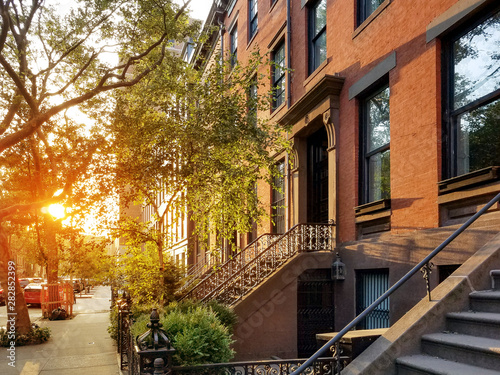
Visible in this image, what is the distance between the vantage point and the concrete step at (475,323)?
4977 millimetres

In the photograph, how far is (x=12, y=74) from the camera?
11.5 meters

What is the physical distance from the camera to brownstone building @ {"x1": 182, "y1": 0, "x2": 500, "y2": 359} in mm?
7957

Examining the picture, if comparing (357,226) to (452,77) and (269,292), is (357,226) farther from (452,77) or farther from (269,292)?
(452,77)

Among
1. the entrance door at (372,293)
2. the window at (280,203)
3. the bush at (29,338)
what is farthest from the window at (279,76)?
the bush at (29,338)

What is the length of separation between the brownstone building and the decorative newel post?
4601 mm

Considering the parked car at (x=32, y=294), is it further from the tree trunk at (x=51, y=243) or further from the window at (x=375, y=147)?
the window at (x=375, y=147)

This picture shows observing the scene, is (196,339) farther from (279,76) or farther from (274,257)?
(279,76)

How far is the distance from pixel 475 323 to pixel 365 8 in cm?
865

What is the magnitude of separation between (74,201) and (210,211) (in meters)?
3.82

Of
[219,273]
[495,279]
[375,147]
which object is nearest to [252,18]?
[219,273]

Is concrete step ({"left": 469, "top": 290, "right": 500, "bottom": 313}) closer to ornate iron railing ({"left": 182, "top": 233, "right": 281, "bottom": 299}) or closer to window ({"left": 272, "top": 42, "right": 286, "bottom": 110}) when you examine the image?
ornate iron railing ({"left": 182, "top": 233, "right": 281, "bottom": 299})

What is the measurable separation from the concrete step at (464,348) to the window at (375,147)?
521 centimetres

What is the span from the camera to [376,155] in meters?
10.8

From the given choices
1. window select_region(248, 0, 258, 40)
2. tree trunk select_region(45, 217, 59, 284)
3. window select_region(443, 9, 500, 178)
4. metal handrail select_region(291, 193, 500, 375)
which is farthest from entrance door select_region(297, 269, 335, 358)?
window select_region(248, 0, 258, 40)
